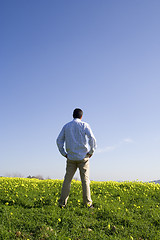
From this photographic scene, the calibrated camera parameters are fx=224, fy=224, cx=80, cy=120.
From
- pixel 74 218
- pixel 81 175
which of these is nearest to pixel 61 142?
pixel 81 175

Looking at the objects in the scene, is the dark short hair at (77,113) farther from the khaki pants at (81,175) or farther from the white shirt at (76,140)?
the khaki pants at (81,175)

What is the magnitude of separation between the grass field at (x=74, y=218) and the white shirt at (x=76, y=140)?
1891 mm

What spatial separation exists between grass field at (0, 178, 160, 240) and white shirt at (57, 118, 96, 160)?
1891 mm

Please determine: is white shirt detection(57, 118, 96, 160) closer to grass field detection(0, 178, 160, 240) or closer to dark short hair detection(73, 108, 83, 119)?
dark short hair detection(73, 108, 83, 119)

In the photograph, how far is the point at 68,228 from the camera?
6.57m

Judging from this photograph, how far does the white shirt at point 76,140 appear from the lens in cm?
759

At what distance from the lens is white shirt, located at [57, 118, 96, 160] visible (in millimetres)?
7590

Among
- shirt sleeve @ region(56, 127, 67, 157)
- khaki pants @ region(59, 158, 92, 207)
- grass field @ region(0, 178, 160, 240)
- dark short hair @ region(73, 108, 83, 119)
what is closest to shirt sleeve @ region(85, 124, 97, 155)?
khaki pants @ region(59, 158, 92, 207)

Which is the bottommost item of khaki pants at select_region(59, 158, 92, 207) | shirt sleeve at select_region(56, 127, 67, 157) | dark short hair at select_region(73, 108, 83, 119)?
khaki pants at select_region(59, 158, 92, 207)

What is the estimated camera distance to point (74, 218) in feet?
23.0

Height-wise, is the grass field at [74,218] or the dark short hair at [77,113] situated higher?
the dark short hair at [77,113]

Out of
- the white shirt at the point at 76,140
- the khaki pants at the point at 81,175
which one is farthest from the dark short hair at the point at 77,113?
the khaki pants at the point at 81,175

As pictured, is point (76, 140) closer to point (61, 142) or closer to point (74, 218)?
point (61, 142)

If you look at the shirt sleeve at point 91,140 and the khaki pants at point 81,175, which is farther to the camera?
the khaki pants at point 81,175
